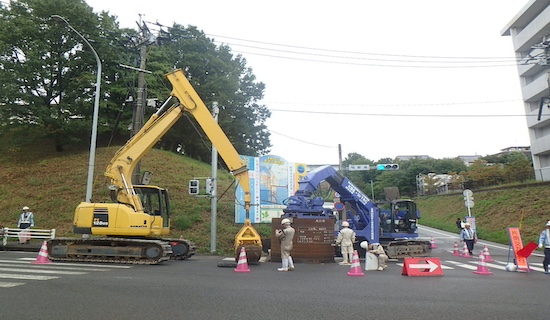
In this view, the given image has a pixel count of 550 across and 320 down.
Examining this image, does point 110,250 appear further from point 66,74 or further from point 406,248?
point 66,74

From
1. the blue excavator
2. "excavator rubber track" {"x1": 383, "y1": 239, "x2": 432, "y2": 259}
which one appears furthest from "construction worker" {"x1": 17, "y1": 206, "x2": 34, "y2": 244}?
"excavator rubber track" {"x1": 383, "y1": 239, "x2": 432, "y2": 259}

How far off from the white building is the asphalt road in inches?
1203

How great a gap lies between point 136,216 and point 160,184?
11388 mm

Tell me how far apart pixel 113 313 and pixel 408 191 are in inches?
2377

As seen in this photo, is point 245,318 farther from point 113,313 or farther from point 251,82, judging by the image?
point 251,82

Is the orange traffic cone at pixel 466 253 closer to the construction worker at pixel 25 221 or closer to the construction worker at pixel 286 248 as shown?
the construction worker at pixel 286 248

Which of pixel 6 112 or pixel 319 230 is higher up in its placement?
pixel 6 112

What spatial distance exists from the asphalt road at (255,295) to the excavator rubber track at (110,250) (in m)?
1.32

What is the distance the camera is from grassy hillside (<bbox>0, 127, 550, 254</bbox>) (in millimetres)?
17844

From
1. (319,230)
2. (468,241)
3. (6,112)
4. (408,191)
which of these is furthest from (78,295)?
(408,191)

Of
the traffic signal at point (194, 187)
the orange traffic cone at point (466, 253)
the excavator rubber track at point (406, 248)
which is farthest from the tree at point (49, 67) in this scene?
the orange traffic cone at point (466, 253)

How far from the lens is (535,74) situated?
116 ft

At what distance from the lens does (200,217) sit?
60.2ft

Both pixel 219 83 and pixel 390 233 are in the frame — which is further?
pixel 219 83
